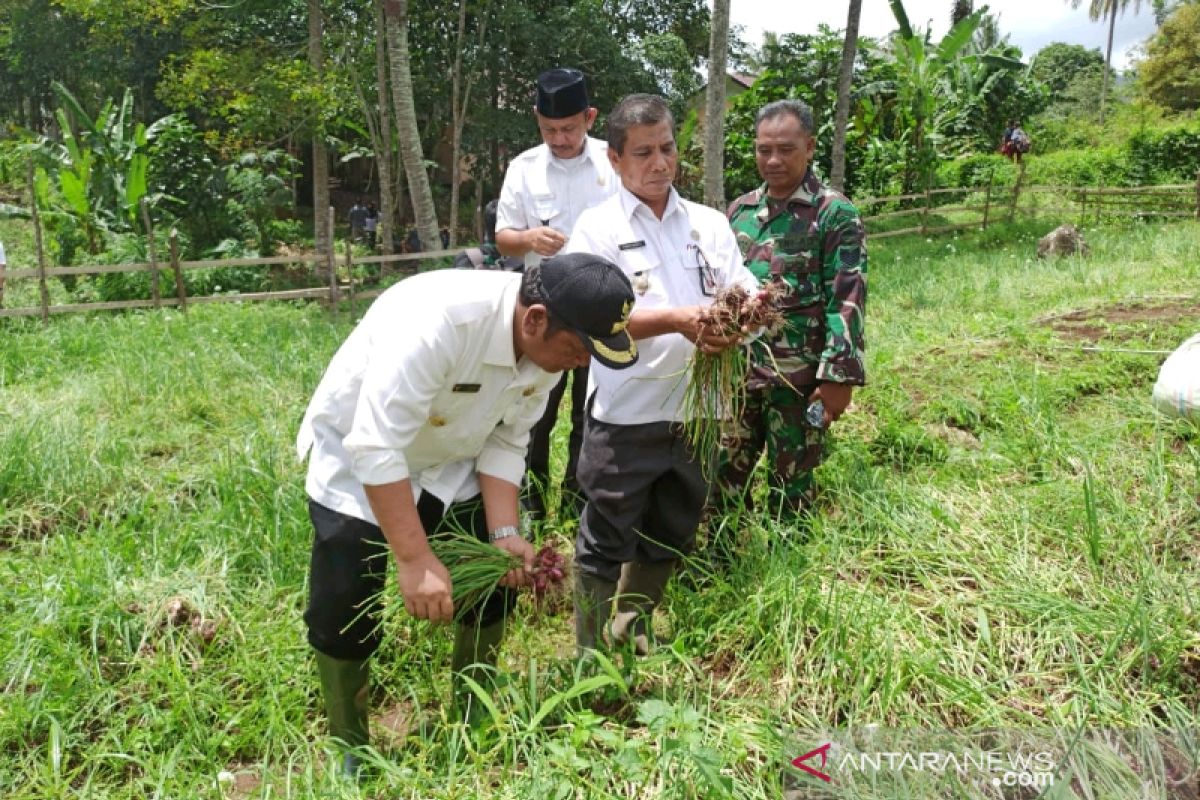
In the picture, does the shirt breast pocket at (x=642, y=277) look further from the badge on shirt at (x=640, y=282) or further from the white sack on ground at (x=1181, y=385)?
the white sack on ground at (x=1181, y=385)

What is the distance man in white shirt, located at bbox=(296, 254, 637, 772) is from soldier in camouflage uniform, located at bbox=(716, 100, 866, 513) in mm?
927

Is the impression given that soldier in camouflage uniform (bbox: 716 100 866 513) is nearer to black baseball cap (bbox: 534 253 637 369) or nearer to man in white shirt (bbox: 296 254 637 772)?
man in white shirt (bbox: 296 254 637 772)

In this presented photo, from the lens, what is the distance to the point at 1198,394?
3.31 metres

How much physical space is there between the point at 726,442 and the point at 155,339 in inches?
205

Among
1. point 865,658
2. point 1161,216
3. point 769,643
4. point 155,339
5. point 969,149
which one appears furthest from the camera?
point 969,149

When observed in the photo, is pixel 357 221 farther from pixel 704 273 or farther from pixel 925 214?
pixel 704 273

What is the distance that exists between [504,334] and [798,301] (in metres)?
1.34

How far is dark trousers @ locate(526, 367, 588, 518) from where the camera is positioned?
335 centimetres

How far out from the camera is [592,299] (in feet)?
5.86

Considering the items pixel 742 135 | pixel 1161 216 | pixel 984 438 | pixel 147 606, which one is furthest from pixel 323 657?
pixel 742 135

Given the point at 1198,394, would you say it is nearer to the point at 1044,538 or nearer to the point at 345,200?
the point at 1044,538

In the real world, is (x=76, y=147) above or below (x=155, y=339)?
above

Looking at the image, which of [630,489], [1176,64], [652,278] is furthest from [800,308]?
[1176,64]

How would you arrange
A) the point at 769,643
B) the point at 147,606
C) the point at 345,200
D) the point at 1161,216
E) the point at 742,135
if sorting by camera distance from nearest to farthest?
the point at 769,643
the point at 147,606
the point at 1161,216
the point at 742,135
the point at 345,200
